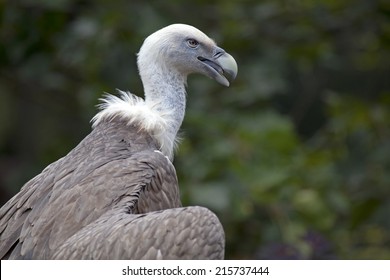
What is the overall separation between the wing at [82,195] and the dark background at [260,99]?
118 inches

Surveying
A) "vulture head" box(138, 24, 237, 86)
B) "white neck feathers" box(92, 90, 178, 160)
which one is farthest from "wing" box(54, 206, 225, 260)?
"vulture head" box(138, 24, 237, 86)

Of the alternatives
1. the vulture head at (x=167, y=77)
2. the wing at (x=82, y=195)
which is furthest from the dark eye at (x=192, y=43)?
the wing at (x=82, y=195)

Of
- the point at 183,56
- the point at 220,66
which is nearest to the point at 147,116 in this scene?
the point at 183,56

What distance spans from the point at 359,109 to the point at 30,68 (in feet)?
11.2

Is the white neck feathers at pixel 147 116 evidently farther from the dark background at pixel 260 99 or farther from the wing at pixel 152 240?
the dark background at pixel 260 99

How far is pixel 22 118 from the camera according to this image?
51.3 feet

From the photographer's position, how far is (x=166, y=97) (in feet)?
24.9

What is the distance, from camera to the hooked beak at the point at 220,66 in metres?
7.67

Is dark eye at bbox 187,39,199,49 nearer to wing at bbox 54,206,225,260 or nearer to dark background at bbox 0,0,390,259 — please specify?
wing at bbox 54,206,225,260

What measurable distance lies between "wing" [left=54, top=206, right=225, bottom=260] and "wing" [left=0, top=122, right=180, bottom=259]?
233 millimetres

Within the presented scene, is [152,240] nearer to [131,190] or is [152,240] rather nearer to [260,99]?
[131,190]

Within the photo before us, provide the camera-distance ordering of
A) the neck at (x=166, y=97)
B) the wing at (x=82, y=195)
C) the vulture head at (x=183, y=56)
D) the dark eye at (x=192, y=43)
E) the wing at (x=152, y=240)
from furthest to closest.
A: the dark eye at (x=192, y=43)
the vulture head at (x=183, y=56)
the neck at (x=166, y=97)
the wing at (x=82, y=195)
the wing at (x=152, y=240)

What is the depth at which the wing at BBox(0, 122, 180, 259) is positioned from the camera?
21.0ft

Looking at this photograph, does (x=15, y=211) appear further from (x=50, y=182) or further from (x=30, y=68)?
(x=30, y=68)
